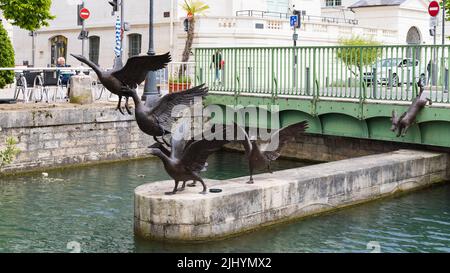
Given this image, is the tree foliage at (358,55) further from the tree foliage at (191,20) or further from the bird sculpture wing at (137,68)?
the tree foliage at (191,20)

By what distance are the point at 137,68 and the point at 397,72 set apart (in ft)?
23.6

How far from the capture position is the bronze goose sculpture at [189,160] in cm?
1254

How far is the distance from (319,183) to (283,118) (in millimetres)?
6411

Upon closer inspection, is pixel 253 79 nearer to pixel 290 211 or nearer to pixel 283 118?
pixel 283 118

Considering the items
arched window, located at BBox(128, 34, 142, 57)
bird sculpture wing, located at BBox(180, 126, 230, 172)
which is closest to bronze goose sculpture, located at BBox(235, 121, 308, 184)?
bird sculpture wing, located at BBox(180, 126, 230, 172)

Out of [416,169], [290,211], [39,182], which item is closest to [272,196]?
[290,211]

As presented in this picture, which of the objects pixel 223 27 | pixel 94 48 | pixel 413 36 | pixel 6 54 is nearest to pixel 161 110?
pixel 6 54

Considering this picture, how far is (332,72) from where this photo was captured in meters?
19.4

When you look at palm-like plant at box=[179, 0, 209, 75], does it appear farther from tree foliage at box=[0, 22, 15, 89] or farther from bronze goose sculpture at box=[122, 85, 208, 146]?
bronze goose sculpture at box=[122, 85, 208, 146]

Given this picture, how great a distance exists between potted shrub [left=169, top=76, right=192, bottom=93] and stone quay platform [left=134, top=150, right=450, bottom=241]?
8064mm

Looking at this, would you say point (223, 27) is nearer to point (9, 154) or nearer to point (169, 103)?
point (9, 154)

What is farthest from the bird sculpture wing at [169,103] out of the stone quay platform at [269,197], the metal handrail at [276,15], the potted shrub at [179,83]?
the metal handrail at [276,15]

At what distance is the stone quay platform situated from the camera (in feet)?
40.2

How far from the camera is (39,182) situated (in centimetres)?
1831
